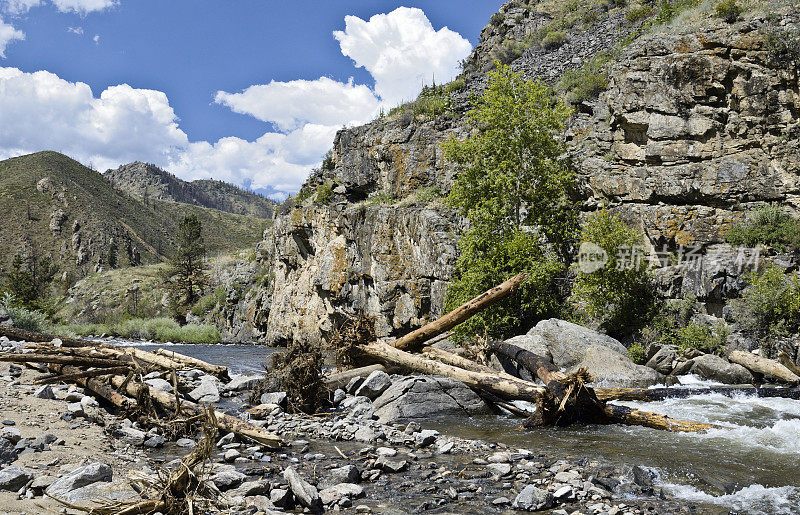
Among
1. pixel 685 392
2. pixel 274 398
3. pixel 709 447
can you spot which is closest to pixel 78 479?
pixel 274 398

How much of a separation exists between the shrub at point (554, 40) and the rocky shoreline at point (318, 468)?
2787 cm

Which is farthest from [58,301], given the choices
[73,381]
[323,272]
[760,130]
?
[760,130]

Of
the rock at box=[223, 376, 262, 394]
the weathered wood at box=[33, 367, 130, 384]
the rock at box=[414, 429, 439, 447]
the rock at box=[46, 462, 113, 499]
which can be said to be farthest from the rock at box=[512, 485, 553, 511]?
the rock at box=[223, 376, 262, 394]

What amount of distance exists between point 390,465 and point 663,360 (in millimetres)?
11396

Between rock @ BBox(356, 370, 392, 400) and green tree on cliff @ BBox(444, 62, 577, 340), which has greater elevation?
green tree on cliff @ BBox(444, 62, 577, 340)

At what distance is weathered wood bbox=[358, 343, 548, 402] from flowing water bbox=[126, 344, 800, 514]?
57 cm

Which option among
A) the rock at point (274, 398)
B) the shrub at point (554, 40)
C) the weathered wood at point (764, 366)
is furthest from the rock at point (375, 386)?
the shrub at point (554, 40)

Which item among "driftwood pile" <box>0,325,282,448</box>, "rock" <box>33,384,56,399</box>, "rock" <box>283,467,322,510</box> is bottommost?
"rock" <box>33,384,56,399</box>

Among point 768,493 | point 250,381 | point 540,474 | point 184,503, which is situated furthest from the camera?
point 250,381

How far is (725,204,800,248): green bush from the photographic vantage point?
1462 centimetres

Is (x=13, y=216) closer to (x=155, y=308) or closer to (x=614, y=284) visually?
(x=155, y=308)

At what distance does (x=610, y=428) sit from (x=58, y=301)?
273 ft

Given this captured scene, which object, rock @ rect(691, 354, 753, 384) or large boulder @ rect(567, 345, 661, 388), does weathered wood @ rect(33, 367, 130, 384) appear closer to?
large boulder @ rect(567, 345, 661, 388)

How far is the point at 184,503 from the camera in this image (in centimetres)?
394
